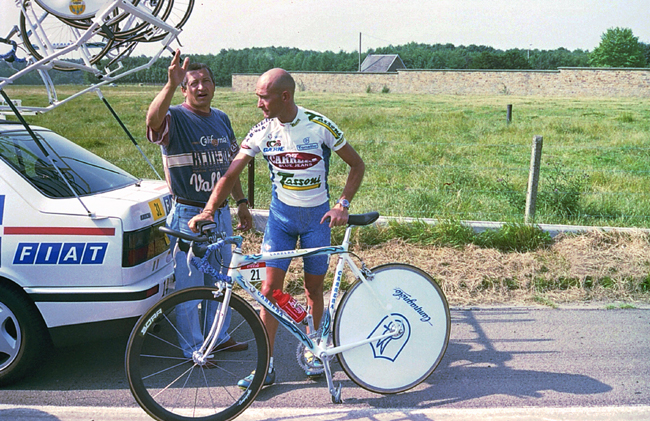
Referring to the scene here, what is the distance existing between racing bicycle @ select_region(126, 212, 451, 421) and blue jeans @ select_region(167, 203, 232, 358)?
2 centimetres

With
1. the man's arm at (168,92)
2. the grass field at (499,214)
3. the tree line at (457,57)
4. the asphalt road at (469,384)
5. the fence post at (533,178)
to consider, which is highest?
the tree line at (457,57)

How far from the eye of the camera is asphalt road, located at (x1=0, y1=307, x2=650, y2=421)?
11.5 feet

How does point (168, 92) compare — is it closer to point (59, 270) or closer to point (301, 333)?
point (59, 270)

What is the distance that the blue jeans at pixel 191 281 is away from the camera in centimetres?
337

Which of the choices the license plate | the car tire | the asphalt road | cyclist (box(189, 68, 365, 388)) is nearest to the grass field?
the asphalt road

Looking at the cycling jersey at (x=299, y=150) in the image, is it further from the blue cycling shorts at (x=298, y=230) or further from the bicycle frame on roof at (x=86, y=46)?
the bicycle frame on roof at (x=86, y=46)

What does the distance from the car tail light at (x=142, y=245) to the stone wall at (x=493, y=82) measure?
173 feet

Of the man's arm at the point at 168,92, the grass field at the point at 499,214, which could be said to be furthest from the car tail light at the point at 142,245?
the grass field at the point at 499,214

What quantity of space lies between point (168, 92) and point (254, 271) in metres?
1.14

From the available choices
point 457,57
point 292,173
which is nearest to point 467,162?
point 292,173

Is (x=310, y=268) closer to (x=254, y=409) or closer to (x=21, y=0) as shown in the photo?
(x=254, y=409)

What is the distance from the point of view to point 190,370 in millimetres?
3627

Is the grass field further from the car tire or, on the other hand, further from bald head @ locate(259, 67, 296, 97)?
bald head @ locate(259, 67, 296, 97)

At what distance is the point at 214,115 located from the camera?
4145 mm
